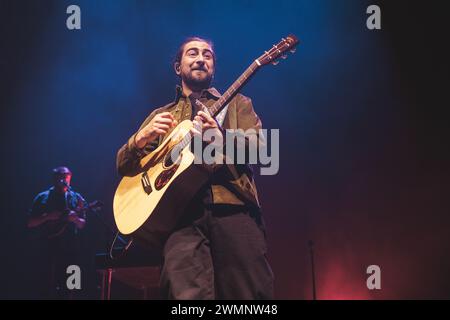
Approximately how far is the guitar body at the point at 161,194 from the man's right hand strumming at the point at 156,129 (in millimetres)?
A: 86

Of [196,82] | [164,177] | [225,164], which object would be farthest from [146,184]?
[196,82]

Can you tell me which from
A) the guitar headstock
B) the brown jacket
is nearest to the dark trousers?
the brown jacket

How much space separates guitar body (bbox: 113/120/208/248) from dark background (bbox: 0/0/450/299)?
3687 millimetres

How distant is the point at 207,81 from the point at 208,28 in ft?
11.6

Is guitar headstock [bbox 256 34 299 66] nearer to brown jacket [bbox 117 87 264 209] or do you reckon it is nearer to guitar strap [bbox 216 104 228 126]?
brown jacket [bbox 117 87 264 209]

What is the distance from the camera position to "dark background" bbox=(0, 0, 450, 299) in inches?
232

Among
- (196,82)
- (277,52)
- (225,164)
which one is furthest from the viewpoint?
(196,82)

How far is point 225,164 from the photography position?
2.63 m

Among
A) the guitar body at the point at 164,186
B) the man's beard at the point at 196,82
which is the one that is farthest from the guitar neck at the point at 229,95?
the man's beard at the point at 196,82

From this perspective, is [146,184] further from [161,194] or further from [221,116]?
[221,116]

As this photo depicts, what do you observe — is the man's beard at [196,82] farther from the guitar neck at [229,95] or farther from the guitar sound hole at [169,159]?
the guitar sound hole at [169,159]

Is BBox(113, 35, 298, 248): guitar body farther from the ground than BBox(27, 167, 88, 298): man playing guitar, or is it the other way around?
BBox(113, 35, 298, 248): guitar body

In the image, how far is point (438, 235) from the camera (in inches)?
227

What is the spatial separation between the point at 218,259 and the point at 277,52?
4.44 feet
